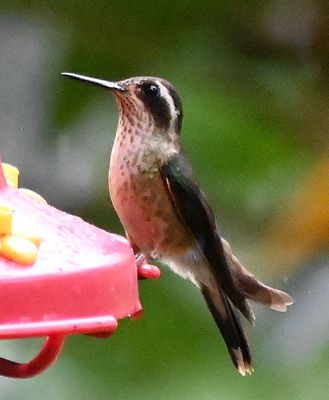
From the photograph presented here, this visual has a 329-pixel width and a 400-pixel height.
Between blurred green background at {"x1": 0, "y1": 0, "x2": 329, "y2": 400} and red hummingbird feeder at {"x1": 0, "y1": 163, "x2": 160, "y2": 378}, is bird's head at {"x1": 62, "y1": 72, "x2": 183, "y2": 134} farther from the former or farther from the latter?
red hummingbird feeder at {"x1": 0, "y1": 163, "x2": 160, "y2": 378}

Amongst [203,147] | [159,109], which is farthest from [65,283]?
[203,147]

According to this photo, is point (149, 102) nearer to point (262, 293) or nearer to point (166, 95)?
point (166, 95)

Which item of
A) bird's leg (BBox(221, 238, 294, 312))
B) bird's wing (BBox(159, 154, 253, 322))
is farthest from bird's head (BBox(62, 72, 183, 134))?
bird's leg (BBox(221, 238, 294, 312))

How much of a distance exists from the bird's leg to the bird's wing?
10 centimetres

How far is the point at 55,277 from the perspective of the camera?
1.62m

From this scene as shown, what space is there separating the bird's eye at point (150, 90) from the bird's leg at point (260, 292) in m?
0.54

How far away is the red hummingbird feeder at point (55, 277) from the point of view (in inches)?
61.6

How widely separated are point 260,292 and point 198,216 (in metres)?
0.30

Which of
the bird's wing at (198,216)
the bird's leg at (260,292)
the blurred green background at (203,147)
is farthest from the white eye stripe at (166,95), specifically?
the blurred green background at (203,147)

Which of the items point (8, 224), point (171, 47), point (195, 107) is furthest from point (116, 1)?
point (8, 224)

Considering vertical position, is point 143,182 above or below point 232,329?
above

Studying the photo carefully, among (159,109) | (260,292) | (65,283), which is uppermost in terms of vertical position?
(65,283)

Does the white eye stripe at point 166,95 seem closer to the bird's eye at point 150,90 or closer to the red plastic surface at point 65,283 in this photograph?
the bird's eye at point 150,90

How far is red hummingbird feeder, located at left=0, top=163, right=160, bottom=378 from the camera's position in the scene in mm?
1563
